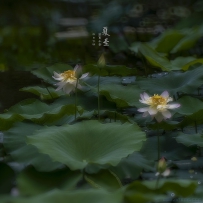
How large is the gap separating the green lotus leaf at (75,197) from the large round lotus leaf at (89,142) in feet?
0.92

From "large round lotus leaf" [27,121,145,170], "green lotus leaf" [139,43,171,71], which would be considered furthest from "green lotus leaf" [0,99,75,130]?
"green lotus leaf" [139,43,171,71]

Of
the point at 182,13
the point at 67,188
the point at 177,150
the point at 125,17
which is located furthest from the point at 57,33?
the point at 67,188

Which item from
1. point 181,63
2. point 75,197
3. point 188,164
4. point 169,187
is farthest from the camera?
point 181,63

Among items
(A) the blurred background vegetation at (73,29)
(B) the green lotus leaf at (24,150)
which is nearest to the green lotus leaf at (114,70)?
(A) the blurred background vegetation at (73,29)

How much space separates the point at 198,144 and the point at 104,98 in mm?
446

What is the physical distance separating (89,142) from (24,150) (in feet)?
0.55

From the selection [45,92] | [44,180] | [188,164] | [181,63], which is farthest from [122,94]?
[181,63]

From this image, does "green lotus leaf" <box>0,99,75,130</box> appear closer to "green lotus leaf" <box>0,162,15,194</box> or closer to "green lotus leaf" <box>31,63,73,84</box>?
"green lotus leaf" <box>0,162,15,194</box>

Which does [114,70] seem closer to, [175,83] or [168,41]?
[175,83]

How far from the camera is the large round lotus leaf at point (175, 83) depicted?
79.1 inches

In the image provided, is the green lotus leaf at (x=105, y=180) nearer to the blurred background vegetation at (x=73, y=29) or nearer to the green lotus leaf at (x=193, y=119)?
the green lotus leaf at (x=193, y=119)

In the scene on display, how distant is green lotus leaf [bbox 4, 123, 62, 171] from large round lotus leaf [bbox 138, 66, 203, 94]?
53cm

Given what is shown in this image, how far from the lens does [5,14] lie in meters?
5.82

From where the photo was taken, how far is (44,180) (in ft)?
4.42
